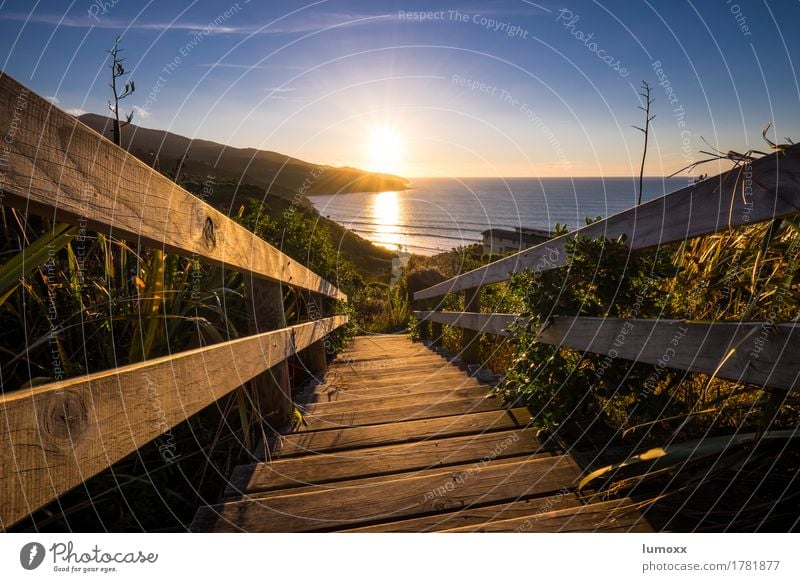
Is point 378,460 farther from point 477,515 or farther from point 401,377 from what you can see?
point 401,377

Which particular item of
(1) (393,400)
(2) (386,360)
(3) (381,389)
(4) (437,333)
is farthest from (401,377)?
(4) (437,333)

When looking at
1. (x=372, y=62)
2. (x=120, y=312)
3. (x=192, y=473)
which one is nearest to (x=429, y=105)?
(x=372, y=62)

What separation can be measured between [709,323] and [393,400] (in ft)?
6.76

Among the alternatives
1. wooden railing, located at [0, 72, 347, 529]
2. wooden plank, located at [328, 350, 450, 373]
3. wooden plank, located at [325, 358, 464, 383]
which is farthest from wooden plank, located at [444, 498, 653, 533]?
wooden plank, located at [328, 350, 450, 373]

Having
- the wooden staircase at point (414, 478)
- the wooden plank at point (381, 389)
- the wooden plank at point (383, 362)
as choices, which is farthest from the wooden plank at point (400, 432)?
the wooden plank at point (383, 362)

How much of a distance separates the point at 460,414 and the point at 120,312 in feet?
6.03

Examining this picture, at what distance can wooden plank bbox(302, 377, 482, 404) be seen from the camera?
327 centimetres

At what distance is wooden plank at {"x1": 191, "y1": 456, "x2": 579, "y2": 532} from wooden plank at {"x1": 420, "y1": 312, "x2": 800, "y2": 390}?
58 cm

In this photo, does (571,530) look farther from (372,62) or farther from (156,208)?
(372,62)

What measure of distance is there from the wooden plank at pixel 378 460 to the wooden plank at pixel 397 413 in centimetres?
39

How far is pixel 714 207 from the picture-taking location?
1.26m

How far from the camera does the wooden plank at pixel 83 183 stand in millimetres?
708

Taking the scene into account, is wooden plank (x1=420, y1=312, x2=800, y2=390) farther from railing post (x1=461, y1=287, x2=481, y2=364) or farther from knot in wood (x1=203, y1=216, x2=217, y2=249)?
railing post (x1=461, y1=287, x2=481, y2=364)

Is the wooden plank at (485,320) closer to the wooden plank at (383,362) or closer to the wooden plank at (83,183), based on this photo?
the wooden plank at (383,362)
